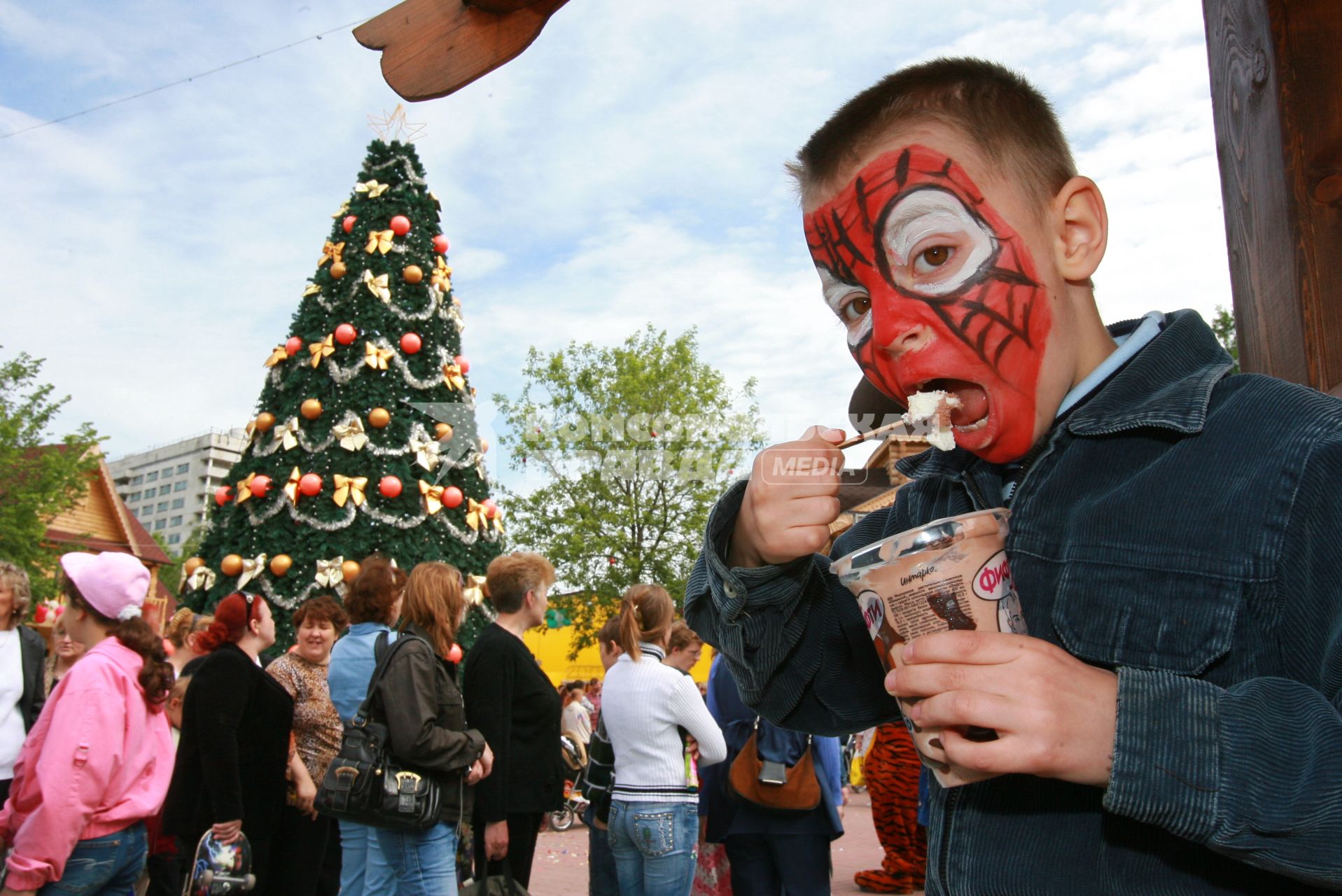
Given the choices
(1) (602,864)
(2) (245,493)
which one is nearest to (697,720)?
(1) (602,864)

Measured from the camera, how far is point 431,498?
8289 millimetres

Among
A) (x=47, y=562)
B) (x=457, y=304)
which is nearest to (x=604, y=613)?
(x=47, y=562)

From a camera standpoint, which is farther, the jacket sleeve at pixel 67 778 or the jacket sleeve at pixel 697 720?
the jacket sleeve at pixel 697 720

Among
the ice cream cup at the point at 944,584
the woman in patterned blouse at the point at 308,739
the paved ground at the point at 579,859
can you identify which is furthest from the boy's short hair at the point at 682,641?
the ice cream cup at the point at 944,584

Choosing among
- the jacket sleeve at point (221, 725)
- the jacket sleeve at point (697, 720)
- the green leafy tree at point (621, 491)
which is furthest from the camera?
the green leafy tree at point (621, 491)

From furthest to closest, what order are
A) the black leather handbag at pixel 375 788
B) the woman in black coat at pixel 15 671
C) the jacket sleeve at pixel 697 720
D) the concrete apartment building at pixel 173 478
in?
the concrete apartment building at pixel 173 478 < the jacket sleeve at pixel 697 720 < the woman in black coat at pixel 15 671 < the black leather handbag at pixel 375 788

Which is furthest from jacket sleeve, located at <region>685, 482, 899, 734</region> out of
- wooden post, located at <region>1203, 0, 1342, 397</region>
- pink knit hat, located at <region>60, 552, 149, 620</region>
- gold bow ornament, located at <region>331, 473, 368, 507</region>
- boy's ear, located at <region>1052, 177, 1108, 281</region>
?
gold bow ornament, located at <region>331, 473, 368, 507</region>

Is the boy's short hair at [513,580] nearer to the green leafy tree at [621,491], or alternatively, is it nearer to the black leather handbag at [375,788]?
the black leather handbag at [375,788]

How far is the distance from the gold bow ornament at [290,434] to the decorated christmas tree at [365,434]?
0.5 inches

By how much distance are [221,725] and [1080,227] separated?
4821 millimetres

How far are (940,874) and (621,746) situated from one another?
4.22 metres

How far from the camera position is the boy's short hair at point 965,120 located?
167 centimetres

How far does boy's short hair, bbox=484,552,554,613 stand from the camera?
572 centimetres

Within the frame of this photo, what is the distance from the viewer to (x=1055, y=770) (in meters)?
1.14
